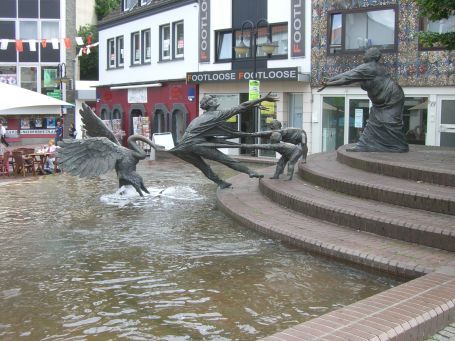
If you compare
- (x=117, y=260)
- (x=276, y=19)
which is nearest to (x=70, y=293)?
(x=117, y=260)

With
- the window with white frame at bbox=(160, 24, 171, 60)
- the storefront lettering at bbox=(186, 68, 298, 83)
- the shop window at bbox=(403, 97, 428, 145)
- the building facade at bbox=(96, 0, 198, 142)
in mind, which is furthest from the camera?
the window with white frame at bbox=(160, 24, 171, 60)

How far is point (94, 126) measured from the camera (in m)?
12.4

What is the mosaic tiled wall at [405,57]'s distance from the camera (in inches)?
766

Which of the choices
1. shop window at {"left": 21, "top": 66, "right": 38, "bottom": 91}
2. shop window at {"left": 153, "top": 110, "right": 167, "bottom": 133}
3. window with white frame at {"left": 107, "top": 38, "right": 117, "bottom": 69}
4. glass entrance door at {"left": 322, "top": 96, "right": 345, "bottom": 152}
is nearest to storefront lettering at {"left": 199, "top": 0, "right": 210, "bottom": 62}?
shop window at {"left": 153, "top": 110, "right": 167, "bottom": 133}

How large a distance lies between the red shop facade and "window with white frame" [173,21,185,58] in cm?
136

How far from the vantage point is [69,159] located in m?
11.6

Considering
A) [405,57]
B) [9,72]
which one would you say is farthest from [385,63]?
[9,72]

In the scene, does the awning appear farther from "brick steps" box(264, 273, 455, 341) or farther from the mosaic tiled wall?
"brick steps" box(264, 273, 455, 341)

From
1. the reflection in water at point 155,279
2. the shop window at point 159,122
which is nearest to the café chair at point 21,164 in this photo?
the reflection in water at point 155,279

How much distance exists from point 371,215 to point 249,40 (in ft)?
60.6

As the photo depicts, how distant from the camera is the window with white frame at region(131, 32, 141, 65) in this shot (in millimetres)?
31853

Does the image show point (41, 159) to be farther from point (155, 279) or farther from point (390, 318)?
point (390, 318)

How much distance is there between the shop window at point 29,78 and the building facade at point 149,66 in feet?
33.9

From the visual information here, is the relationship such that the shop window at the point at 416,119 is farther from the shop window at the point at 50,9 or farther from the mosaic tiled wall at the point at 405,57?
the shop window at the point at 50,9
